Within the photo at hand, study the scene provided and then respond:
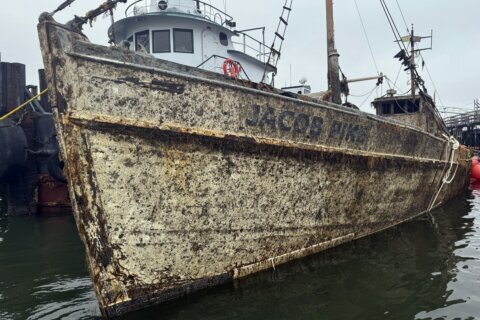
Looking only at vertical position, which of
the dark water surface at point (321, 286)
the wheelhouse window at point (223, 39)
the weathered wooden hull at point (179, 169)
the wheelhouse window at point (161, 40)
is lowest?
the dark water surface at point (321, 286)

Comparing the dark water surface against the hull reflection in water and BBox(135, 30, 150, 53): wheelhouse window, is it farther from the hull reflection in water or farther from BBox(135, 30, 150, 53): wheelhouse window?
BBox(135, 30, 150, 53): wheelhouse window

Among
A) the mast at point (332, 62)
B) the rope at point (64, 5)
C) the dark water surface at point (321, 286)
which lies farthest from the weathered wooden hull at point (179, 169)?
the mast at point (332, 62)

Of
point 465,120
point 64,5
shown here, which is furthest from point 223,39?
point 465,120

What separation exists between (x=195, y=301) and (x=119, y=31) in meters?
8.20

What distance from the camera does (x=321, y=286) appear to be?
454cm

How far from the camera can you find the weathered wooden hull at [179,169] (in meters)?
3.60

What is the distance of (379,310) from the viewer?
396 centimetres

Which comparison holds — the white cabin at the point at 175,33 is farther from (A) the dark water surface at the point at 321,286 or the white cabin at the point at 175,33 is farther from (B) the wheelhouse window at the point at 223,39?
(A) the dark water surface at the point at 321,286

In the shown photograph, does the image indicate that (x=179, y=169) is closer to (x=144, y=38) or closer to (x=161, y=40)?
(x=161, y=40)

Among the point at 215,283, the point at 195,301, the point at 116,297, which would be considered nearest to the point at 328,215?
the point at 215,283

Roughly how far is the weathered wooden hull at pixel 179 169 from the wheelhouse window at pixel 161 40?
556cm

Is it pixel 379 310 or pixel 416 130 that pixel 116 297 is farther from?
pixel 416 130

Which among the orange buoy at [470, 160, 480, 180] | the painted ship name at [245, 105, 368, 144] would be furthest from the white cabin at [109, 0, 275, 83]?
the orange buoy at [470, 160, 480, 180]

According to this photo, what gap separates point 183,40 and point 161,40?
555 millimetres
